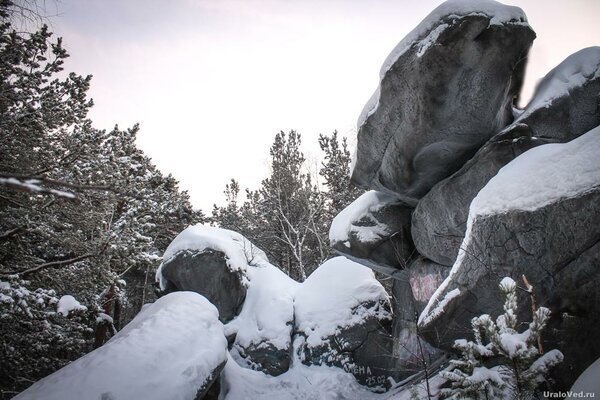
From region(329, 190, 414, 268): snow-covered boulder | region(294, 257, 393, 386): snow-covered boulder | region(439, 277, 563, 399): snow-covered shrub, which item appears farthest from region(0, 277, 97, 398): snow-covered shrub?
region(329, 190, 414, 268): snow-covered boulder

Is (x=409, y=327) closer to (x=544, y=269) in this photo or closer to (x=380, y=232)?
(x=380, y=232)

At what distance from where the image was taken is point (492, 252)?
14.2 feet

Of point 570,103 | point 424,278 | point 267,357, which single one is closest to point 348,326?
point 267,357

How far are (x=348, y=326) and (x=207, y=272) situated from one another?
497 centimetres

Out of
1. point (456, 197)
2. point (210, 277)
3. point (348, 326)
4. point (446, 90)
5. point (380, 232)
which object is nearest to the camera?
point (446, 90)

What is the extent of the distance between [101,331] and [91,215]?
19.9 feet

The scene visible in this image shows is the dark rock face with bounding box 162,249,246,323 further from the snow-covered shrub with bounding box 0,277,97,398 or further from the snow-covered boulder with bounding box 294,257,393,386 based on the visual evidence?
the snow-covered shrub with bounding box 0,277,97,398

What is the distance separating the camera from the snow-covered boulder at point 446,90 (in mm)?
5316

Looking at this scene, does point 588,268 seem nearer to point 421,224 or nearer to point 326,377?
point 421,224

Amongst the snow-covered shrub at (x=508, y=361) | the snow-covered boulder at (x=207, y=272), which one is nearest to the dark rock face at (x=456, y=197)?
the snow-covered shrub at (x=508, y=361)

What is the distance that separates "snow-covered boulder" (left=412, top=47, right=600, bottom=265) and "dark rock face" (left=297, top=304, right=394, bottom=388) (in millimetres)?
3648

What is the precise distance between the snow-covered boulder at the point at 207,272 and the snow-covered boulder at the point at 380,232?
401 cm

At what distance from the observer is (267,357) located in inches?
344

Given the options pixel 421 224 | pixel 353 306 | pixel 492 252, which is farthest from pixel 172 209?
pixel 492 252
